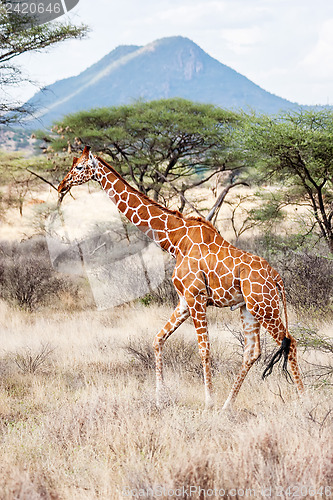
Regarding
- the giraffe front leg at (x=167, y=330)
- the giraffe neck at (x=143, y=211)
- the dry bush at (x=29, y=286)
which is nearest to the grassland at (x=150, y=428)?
the giraffe front leg at (x=167, y=330)

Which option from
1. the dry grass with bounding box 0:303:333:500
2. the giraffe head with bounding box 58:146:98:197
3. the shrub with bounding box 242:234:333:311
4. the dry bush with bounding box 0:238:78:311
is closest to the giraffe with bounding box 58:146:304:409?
the giraffe head with bounding box 58:146:98:197

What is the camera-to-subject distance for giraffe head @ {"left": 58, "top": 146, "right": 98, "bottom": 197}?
4.73m

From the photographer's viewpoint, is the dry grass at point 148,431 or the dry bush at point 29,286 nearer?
the dry grass at point 148,431

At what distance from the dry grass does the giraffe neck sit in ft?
4.68

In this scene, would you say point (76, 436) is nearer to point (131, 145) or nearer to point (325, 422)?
point (325, 422)

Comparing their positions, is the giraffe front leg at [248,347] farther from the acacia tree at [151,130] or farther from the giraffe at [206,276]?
the acacia tree at [151,130]

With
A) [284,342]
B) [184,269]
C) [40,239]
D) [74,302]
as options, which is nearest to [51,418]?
[184,269]

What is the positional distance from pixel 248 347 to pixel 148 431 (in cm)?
118

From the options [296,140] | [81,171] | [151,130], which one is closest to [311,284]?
[296,140]

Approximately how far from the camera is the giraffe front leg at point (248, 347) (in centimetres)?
443

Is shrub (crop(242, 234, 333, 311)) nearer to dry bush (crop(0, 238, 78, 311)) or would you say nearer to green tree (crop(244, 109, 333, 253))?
green tree (crop(244, 109, 333, 253))

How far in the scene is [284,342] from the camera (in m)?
4.34

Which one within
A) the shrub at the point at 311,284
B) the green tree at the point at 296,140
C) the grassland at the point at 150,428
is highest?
the green tree at the point at 296,140

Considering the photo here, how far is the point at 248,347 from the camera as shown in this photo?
178 inches
